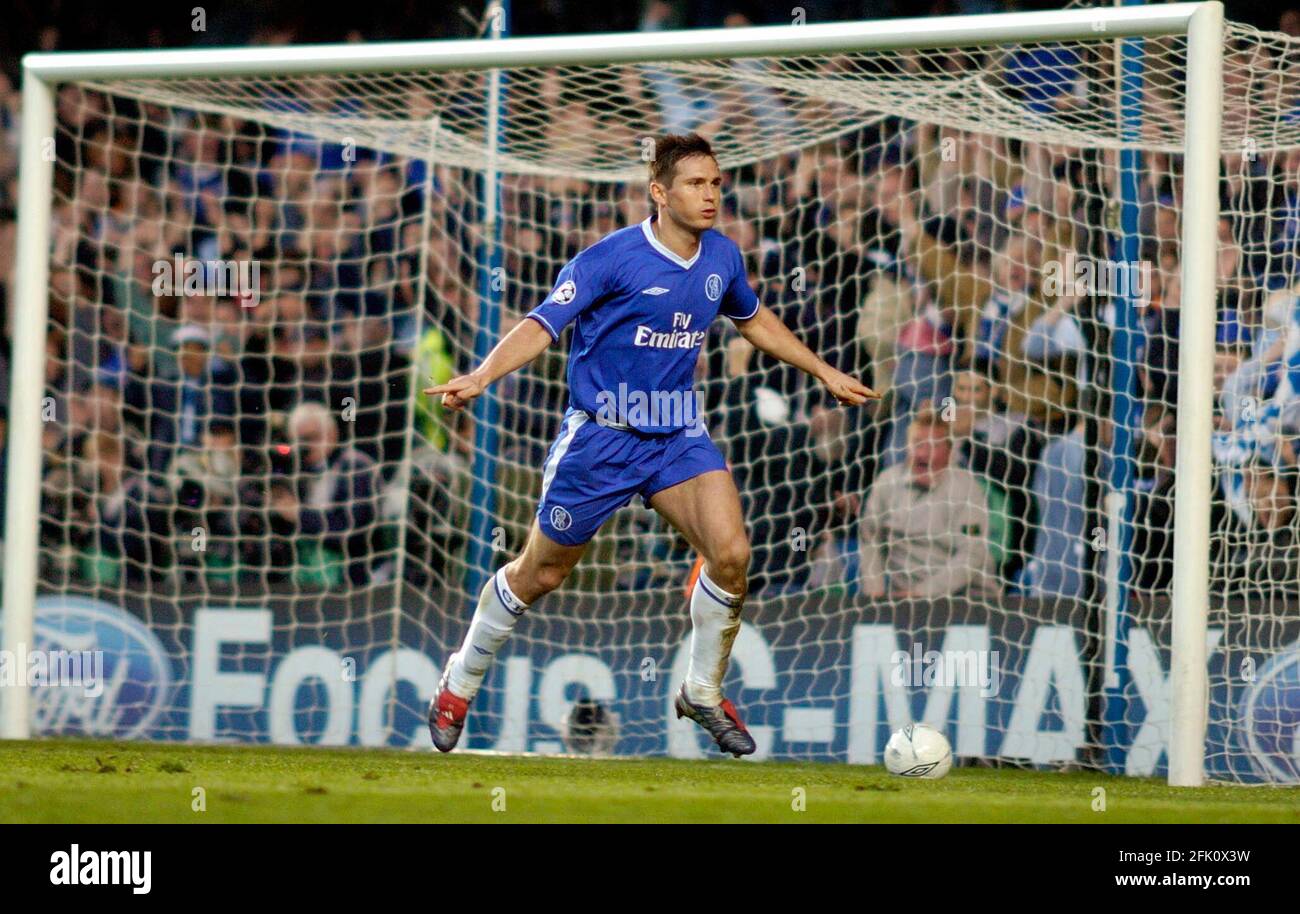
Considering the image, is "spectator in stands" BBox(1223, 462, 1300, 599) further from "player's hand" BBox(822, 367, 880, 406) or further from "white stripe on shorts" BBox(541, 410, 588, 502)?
"white stripe on shorts" BBox(541, 410, 588, 502)

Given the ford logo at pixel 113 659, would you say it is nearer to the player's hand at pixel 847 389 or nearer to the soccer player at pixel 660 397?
the soccer player at pixel 660 397

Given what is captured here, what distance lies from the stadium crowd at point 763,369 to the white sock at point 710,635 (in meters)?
1.71

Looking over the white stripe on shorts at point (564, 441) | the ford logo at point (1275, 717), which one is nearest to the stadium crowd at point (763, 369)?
the ford logo at point (1275, 717)

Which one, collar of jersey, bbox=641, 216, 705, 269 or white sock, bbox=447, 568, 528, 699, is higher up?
collar of jersey, bbox=641, 216, 705, 269

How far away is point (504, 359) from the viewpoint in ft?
16.7

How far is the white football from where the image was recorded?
5.33m

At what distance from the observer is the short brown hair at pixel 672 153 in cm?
528

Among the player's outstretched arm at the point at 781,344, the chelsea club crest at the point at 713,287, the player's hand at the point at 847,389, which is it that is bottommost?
the player's hand at the point at 847,389

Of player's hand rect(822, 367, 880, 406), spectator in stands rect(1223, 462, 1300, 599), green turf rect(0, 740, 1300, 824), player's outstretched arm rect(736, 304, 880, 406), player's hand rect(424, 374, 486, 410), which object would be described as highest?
player's outstretched arm rect(736, 304, 880, 406)

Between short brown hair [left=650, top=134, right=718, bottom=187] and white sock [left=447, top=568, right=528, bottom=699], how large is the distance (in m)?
1.38

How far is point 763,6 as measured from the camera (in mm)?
10172

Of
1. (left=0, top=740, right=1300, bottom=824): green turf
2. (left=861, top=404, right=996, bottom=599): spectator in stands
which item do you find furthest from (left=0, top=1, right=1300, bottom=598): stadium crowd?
(left=0, top=740, right=1300, bottom=824): green turf

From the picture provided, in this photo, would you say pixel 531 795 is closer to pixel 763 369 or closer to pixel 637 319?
pixel 637 319
